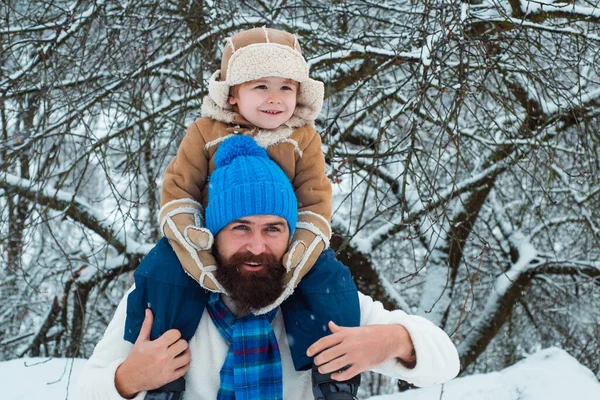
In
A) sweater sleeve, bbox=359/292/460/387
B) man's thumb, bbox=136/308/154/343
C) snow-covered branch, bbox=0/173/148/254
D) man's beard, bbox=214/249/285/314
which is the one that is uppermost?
snow-covered branch, bbox=0/173/148/254

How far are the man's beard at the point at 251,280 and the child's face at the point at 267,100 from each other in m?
0.46

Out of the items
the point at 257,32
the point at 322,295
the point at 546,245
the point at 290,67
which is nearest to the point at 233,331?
the point at 322,295

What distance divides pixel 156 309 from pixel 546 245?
609 centimetres

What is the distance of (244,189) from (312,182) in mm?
277

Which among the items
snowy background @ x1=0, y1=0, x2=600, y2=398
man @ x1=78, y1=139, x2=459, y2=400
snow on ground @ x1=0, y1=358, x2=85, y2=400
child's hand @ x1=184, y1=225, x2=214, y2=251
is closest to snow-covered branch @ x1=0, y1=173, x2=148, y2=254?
snowy background @ x1=0, y1=0, x2=600, y2=398

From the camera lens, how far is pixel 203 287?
1845 millimetres

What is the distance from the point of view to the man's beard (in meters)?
1.81

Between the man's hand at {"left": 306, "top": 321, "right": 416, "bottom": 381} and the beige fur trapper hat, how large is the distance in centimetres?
76

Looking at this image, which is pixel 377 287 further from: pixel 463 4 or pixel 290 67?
pixel 290 67

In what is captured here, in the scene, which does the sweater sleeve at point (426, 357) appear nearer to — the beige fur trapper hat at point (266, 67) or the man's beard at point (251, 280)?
the man's beard at point (251, 280)

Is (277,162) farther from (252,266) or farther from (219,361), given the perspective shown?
(219,361)

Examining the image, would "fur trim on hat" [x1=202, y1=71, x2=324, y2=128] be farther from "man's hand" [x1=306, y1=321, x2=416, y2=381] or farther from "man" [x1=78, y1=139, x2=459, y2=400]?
"man's hand" [x1=306, y1=321, x2=416, y2=381]

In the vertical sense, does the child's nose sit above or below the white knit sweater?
above

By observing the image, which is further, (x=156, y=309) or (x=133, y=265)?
(x=133, y=265)
